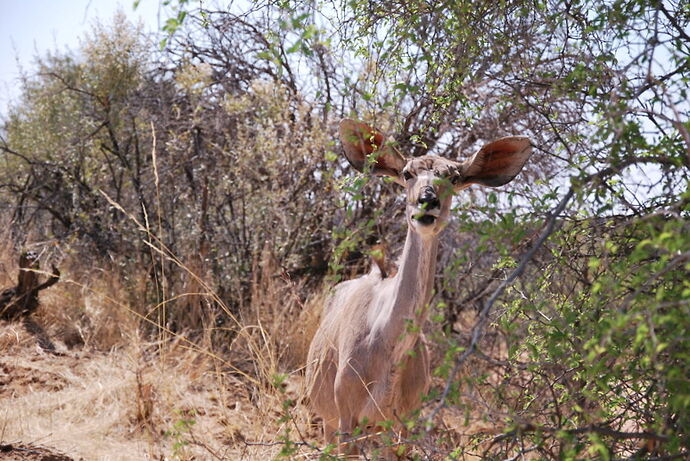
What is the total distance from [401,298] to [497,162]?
0.96 meters

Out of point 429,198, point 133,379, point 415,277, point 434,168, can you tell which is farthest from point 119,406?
point 429,198

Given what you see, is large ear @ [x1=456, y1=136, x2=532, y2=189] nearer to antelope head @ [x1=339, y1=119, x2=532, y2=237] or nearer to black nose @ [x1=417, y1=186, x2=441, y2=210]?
Answer: antelope head @ [x1=339, y1=119, x2=532, y2=237]

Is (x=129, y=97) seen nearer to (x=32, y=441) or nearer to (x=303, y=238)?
(x=303, y=238)

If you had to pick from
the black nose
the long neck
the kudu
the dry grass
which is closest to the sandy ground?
the dry grass

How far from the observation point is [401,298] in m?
3.83

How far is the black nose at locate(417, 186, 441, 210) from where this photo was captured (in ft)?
11.3

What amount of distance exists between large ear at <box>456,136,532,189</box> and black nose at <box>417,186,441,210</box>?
55cm

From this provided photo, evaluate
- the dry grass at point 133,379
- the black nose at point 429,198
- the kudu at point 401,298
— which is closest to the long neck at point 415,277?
the kudu at point 401,298

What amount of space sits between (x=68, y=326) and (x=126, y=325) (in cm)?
91

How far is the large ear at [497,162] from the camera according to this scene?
13.0 ft

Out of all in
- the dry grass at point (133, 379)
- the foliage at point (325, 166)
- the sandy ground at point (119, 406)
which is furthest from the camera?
the dry grass at point (133, 379)

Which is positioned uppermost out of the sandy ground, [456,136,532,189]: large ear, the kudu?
[456,136,532,189]: large ear

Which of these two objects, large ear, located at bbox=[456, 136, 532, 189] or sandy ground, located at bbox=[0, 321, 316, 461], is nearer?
large ear, located at bbox=[456, 136, 532, 189]

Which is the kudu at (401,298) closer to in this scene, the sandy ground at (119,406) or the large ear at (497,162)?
the large ear at (497,162)
